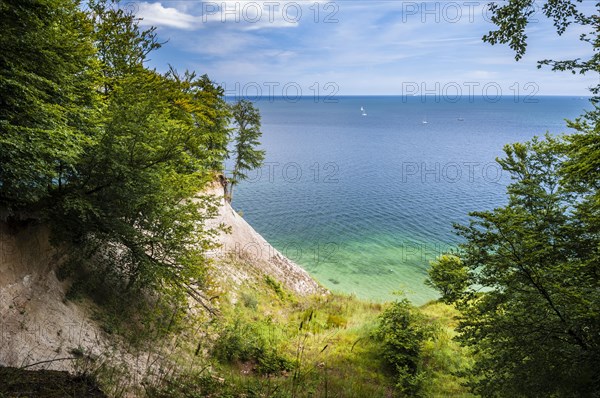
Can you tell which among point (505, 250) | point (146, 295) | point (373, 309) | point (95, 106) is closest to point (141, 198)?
point (95, 106)

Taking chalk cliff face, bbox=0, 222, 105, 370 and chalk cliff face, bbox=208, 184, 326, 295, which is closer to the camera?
chalk cliff face, bbox=0, 222, 105, 370

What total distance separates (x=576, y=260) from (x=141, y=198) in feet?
33.4

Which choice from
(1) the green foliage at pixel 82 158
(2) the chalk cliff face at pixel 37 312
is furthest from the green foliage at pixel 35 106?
(2) the chalk cliff face at pixel 37 312

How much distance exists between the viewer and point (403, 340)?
12633mm

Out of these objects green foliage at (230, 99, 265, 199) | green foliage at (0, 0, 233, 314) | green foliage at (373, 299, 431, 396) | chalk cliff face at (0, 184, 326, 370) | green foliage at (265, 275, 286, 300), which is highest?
green foliage at (230, 99, 265, 199)

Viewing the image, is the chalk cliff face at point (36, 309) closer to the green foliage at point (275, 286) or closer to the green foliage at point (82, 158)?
the green foliage at point (82, 158)

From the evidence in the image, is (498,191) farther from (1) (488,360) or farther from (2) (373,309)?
(1) (488,360)

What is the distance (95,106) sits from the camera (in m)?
10.2

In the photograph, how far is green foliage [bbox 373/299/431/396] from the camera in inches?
475

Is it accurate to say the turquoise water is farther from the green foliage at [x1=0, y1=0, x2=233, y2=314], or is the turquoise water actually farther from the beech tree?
the green foliage at [x1=0, y1=0, x2=233, y2=314]

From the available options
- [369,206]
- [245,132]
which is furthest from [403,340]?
[369,206]

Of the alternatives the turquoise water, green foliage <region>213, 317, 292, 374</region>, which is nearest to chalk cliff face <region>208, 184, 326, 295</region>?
the turquoise water

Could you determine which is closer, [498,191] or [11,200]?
[11,200]

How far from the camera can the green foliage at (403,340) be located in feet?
39.6
